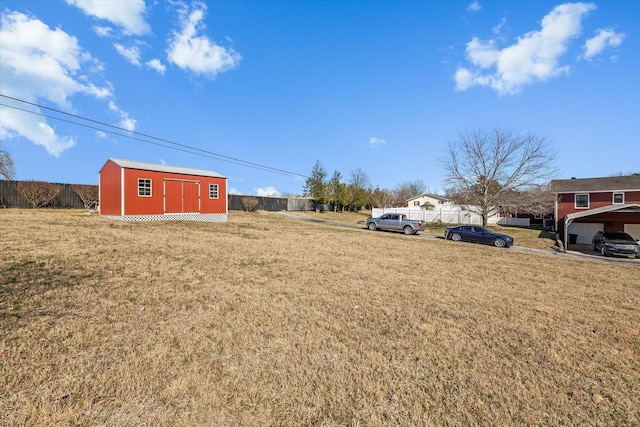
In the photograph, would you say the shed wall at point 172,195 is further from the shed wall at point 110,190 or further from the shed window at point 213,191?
the shed wall at point 110,190

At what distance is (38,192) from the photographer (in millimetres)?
22938

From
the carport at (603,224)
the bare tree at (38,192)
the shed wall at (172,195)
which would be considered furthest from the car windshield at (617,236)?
the bare tree at (38,192)

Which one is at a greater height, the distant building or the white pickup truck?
the distant building

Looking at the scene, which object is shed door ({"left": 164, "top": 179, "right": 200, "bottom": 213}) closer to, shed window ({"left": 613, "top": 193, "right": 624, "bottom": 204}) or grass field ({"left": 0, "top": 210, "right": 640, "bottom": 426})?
grass field ({"left": 0, "top": 210, "right": 640, "bottom": 426})

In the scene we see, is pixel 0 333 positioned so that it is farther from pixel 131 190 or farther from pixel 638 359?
pixel 131 190

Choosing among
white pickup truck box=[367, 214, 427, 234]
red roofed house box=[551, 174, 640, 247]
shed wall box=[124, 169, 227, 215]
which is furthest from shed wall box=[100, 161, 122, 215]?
red roofed house box=[551, 174, 640, 247]

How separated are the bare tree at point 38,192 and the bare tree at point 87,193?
1508mm

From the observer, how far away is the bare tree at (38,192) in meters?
22.5

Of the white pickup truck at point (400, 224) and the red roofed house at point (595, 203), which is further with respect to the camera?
the white pickup truck at point (400, 224)

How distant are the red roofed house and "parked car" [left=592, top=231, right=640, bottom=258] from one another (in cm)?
360

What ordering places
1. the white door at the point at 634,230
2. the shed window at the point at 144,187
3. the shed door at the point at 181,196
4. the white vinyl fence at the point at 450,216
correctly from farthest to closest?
the white vinyl fence at the point at 450,216 < the white door at the point at 634,230 < the shed door at the point at 181,196 < the shed window at the point at 144,187

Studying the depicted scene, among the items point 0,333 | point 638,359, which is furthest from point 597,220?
point 0,333

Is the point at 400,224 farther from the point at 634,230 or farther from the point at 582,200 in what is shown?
the point at 634,230

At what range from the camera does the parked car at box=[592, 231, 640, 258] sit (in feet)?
55.9
